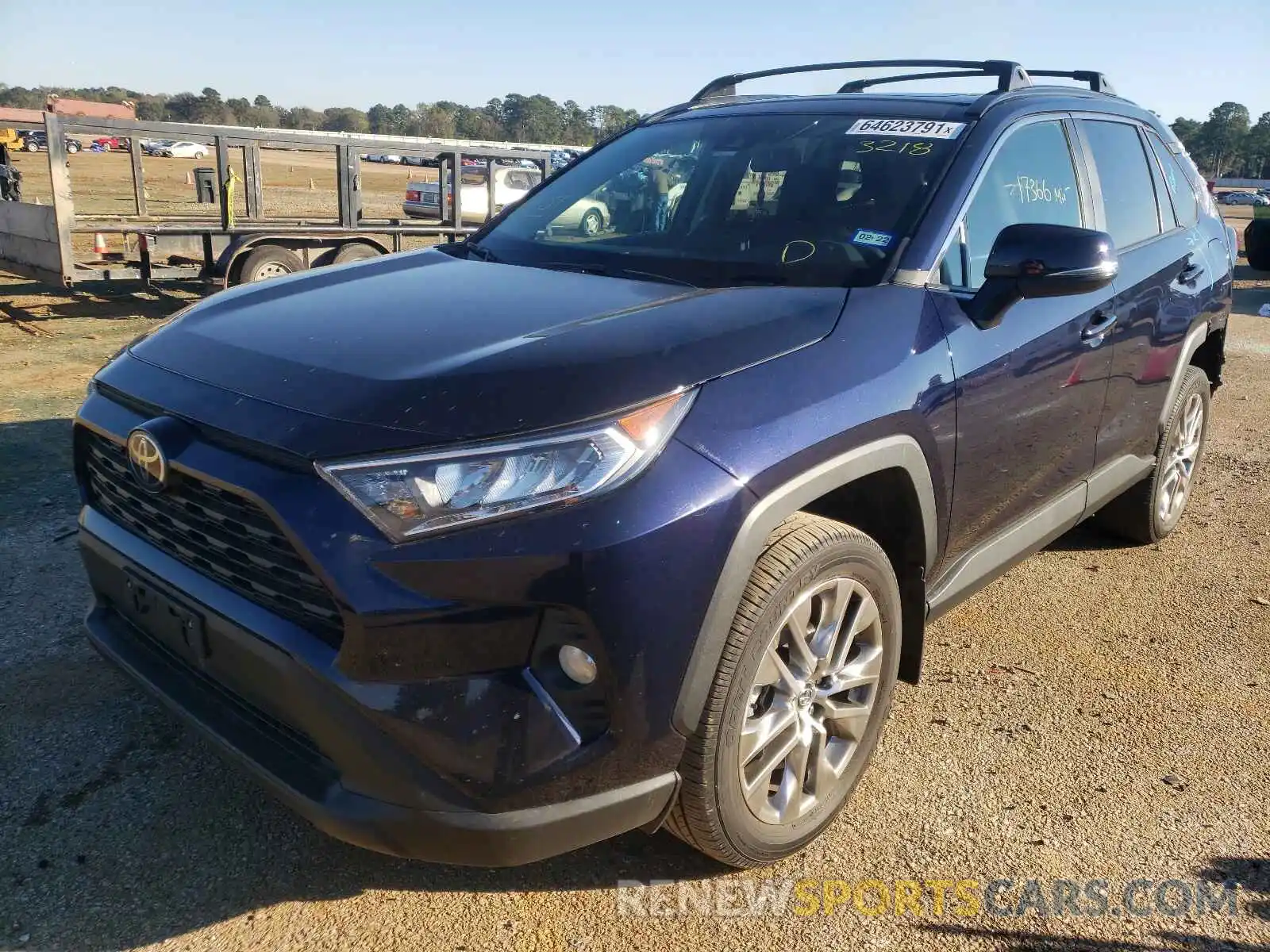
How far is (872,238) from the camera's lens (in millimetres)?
2775

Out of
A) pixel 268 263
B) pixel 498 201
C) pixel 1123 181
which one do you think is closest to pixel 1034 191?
pixel 1123 181

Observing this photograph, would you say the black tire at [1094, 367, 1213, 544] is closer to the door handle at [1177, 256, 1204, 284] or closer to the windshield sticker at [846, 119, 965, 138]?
the door handle at [1177, 256, 1204, 284]

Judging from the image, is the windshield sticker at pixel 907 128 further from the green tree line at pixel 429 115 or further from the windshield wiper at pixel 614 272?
the green tree line at pixel 429 115

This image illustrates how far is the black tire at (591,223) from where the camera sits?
332 cm

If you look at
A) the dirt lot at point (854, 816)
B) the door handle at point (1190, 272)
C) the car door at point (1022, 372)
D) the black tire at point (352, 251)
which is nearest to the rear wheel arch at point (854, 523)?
the car door at point (1022, 372)

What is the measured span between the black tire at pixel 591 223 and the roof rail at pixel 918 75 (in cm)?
88

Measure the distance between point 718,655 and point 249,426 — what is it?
1.06 metres

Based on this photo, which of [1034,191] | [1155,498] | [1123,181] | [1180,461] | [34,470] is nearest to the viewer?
[1034,191]

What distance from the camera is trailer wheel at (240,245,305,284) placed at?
9570 millimetres

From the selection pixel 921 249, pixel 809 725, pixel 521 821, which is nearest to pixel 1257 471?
pixel 921 249

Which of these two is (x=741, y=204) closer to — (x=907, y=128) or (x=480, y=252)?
(x=907, y=128)

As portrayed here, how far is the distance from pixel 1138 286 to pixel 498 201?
35.5 feet

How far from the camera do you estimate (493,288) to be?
2746 mm

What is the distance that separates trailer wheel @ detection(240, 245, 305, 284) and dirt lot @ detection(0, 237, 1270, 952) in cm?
590
